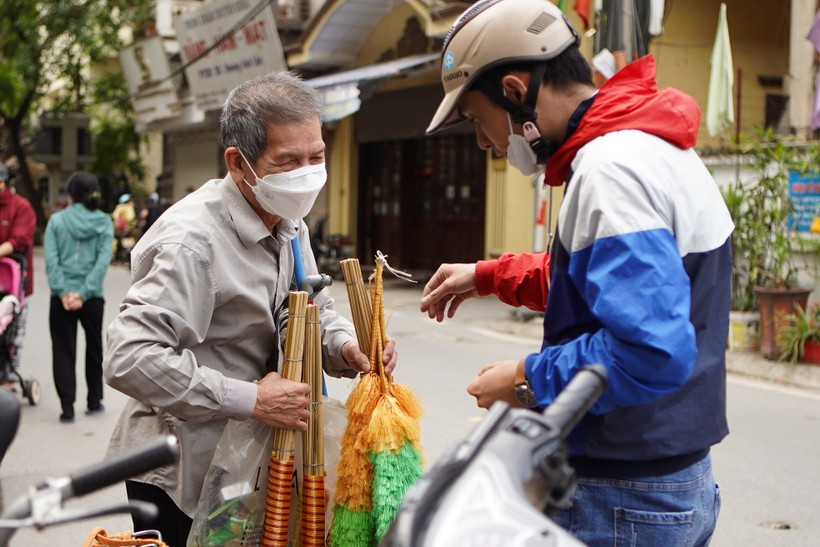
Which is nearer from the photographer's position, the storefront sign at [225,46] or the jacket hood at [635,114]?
the jacket hood at [635,114]

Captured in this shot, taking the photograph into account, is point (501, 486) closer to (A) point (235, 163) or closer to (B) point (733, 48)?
(A) point (235, 163)

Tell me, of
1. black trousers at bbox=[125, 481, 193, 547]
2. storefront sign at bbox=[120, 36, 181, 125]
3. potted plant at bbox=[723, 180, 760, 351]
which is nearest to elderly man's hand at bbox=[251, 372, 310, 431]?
black trousers at bbox=[125, 481, 193, 547]

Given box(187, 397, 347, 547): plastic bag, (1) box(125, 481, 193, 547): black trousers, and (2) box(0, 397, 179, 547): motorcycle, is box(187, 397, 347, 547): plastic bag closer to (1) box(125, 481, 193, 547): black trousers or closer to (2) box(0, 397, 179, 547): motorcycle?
(1) box(125, 481, 193, 547): black trousers

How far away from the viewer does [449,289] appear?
8.40 feet

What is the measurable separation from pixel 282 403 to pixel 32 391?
5944 mm

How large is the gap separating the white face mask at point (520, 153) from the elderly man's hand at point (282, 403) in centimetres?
81

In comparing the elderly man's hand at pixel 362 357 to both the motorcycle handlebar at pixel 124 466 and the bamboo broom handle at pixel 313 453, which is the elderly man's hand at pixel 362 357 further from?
the motorcycle handlebar at pixel 124 466

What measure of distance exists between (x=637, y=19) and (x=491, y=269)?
6593mm

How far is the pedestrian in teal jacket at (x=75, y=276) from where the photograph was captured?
7.23 meters

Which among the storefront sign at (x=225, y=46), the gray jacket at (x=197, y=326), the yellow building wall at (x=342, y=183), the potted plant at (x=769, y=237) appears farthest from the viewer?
the yellow building wall at (x=342, y=183)

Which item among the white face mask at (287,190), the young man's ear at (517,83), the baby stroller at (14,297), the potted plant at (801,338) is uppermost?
the young man's ear at (517,83)

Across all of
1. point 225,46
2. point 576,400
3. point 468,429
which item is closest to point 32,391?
point 468,429

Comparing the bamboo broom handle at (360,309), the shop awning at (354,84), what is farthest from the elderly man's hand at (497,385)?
the shop awning at (354,84)

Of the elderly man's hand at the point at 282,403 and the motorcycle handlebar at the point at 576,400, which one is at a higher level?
the motorcycle handlebar at the point at 576,400
